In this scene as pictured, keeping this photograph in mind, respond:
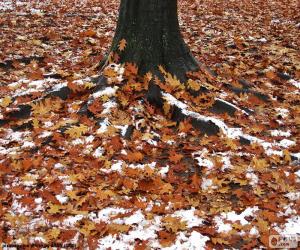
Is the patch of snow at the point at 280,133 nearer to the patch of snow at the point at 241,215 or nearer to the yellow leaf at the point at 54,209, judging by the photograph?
the patch of snow at the point at 241,215

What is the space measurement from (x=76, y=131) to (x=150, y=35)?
6.96ft

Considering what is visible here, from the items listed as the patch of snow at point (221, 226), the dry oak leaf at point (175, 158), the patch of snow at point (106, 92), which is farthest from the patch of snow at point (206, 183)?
the patch of snow at point (106, 92)

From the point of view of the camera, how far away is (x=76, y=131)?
5605 millimetres

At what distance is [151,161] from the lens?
205 inches

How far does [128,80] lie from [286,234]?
11.3 feet

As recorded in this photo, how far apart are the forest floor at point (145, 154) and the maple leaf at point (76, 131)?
17 millimetres

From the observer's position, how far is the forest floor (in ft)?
13.4

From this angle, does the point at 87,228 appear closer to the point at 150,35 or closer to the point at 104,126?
the point at 104,126

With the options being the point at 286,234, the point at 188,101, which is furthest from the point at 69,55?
the point at 286,234

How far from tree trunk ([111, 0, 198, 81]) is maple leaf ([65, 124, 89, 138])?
148cm

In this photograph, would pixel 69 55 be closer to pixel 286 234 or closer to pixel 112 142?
pixel 112 142

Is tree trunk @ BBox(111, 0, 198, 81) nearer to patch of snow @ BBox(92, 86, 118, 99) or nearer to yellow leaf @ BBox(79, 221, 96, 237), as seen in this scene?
patch of snow @ BBox(92, 86, 118, 99)

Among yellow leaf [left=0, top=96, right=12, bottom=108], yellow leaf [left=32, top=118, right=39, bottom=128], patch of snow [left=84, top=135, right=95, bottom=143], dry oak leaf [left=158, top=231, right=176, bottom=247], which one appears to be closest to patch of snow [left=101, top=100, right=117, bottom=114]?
patch of snow [left=84, top=135, right=95, bottom=143]

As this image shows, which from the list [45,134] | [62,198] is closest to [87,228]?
[62,198]
